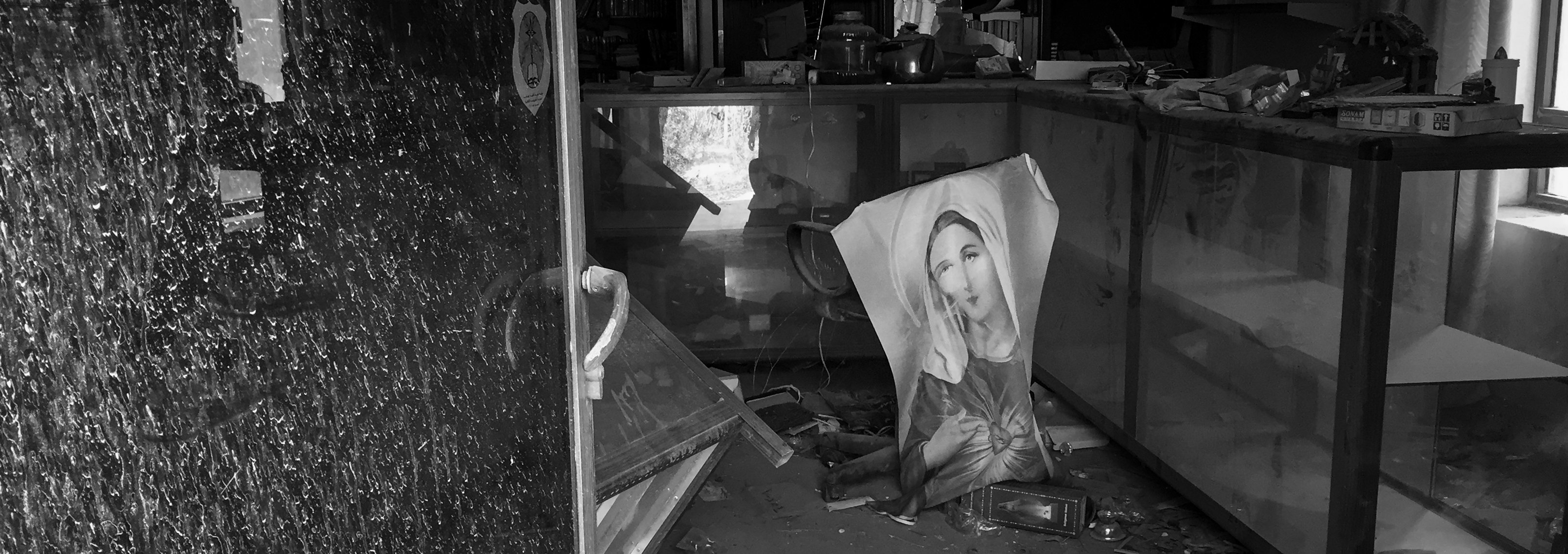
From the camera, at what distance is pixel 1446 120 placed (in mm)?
1706

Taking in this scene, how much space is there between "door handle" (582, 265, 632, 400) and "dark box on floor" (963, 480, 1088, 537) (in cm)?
162

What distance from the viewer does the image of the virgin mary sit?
245 centimetres

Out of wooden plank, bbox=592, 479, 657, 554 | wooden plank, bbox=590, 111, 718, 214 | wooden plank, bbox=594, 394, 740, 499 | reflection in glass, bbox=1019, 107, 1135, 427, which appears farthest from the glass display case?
wooden plank, bbox=590, 111, 718, 214

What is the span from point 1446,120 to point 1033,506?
1.15 metres

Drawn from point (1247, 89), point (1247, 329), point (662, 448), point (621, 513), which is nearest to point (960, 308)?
point (1247, 329)

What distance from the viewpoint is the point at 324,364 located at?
69 cm

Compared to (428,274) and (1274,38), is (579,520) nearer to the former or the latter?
(428,274)

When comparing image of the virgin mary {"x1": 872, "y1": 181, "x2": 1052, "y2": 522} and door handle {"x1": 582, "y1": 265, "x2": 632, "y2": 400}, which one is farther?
image of the virgin mary {"x1": 872, "y1": 181, "x2": 1052, "y2": 522}

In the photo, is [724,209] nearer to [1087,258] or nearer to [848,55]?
[848,55]

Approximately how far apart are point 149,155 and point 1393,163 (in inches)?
66.8

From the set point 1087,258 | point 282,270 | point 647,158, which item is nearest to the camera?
point 282,270

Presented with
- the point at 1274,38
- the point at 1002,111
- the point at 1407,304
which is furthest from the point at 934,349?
the point at 1274,38

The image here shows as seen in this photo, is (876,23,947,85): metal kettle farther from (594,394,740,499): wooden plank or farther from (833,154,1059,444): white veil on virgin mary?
(594,394,740,499): wooden plank

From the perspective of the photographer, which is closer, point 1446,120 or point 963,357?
point 1446,120
